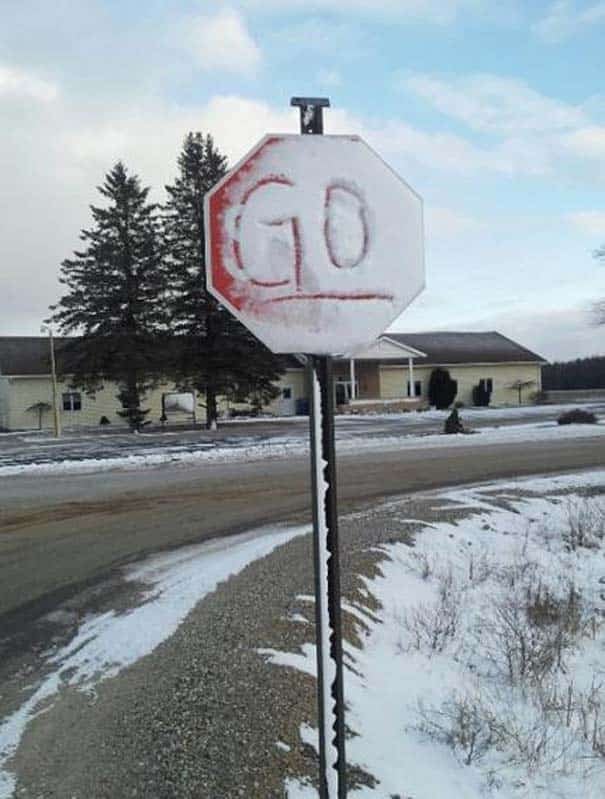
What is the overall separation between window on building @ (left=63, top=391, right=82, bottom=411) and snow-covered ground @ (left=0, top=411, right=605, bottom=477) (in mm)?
22783

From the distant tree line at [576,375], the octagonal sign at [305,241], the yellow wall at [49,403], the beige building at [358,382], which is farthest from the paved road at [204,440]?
the distant tree line at [576,375]

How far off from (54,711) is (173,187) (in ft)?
110

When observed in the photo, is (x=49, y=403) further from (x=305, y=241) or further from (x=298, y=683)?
(x=305, y=241)

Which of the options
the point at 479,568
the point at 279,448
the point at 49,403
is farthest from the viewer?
the point at 49,403

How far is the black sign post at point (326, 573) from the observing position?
2.36m

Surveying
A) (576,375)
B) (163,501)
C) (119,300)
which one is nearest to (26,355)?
(119,300)

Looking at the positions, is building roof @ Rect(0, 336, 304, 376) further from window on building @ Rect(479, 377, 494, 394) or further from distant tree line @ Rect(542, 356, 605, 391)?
distant tree line @ Rect(542, 356, 605, 391)

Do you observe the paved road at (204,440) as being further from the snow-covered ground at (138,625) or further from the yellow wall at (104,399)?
the snow-covered ground at (138,625)

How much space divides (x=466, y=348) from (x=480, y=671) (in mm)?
51690

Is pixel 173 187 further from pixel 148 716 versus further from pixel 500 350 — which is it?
pixel 148 716

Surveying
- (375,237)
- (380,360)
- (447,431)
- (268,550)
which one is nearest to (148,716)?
(375,237)

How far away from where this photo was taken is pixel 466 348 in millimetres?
56000

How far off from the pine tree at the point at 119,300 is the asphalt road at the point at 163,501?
57.4ft

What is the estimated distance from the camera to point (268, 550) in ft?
27.3
